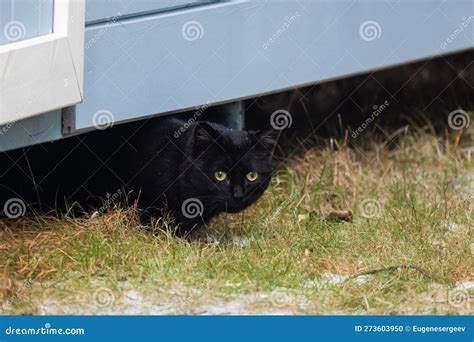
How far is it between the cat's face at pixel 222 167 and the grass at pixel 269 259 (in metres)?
0.24

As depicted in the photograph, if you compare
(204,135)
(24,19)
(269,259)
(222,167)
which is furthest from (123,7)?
(269,259)

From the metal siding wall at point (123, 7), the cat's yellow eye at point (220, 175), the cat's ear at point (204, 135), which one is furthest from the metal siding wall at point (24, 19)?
the cat's yellow eye at point (220, 175)

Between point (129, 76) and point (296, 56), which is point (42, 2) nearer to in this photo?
point (129, 76)

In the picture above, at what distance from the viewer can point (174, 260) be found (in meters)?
4.27

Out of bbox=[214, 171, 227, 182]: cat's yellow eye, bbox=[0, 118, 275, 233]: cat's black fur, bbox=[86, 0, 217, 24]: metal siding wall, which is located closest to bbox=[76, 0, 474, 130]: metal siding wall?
bbox=[86, 0, 217, 24]: metal siding wall

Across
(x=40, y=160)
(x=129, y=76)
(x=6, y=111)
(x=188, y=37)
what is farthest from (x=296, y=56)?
(x=6, y=111)

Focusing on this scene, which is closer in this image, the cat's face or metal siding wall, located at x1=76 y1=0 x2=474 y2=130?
the cat's face

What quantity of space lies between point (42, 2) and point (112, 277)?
127cm

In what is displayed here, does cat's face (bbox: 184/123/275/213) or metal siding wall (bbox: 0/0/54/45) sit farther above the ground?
metal siding wall (bbox: 0/0/54/45)

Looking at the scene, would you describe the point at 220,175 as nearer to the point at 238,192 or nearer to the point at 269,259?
the point at 238,192

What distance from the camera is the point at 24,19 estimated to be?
13.5ft

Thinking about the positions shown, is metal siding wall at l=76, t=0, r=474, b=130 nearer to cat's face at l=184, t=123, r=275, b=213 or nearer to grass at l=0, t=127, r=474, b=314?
cat's face at l=184, t=123, r=275, b=213

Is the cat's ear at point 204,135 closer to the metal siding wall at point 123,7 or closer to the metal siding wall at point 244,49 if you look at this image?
the metal siding wall at point 244,49

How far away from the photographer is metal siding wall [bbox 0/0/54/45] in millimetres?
4074
